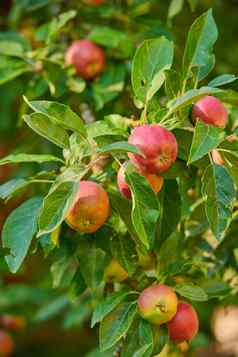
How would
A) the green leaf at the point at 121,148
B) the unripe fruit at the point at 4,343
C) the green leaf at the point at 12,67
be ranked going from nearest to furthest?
the green leaf at the point at 121,148 → the green leaf at the point at 12,67 → the unripe fruit at the point at 4,343

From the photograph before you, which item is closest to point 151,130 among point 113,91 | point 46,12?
point 113,91

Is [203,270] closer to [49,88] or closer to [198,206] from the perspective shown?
[198,206]

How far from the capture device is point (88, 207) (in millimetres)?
1466

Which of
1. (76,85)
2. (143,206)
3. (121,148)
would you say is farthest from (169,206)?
(76,85)

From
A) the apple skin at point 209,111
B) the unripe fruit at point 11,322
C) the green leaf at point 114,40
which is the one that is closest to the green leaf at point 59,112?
the apple skin at point 209,111

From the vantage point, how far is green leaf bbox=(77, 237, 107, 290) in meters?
1.67

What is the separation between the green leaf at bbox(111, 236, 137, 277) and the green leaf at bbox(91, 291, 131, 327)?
0.15 ft

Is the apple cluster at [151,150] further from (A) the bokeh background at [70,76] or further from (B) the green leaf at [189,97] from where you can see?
(A) the bokeh background at [70,76]

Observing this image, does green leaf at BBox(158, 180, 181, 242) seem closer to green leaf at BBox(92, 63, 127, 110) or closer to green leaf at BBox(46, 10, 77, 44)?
green leaf at BBox(92, 63, 127, 110)

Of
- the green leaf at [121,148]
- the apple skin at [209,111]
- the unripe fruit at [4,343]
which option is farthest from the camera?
the unripe fruit at [4,343]

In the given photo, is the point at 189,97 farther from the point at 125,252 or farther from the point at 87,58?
the point at 87,58

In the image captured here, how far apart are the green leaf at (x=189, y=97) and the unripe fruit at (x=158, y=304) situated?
1.08ft

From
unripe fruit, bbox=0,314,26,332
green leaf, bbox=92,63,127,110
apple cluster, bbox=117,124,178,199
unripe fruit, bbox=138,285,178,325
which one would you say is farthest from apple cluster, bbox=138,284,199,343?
unripe fruit, bbox=0,314,26,332

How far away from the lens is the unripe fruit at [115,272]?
5.73ft
